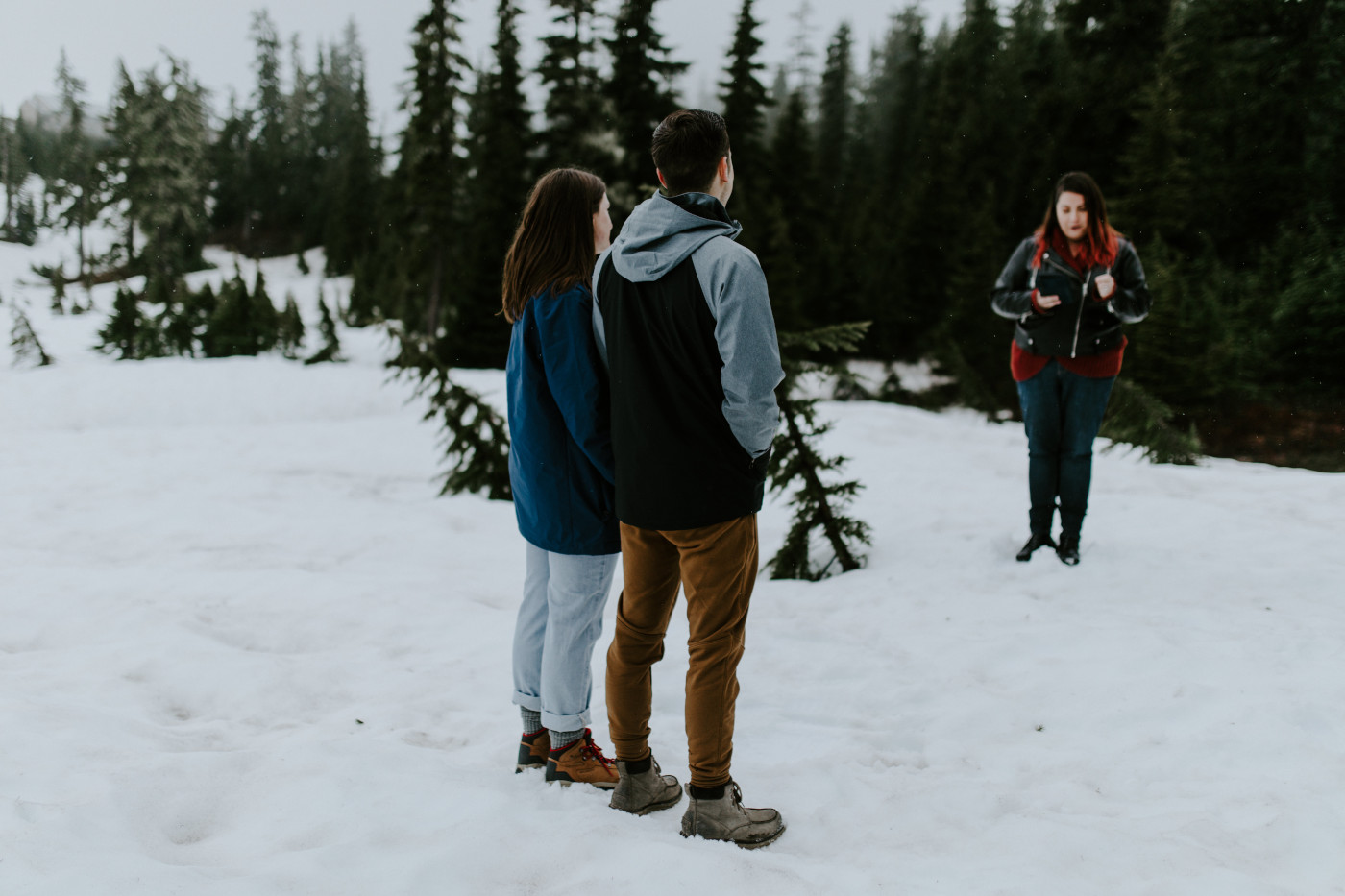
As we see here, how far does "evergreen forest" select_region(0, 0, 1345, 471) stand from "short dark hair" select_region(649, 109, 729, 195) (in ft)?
18.4

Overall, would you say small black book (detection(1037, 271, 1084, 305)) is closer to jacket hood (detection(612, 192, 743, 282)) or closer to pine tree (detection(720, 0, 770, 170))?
jacket hood (detection(612, 192, 743, 282))

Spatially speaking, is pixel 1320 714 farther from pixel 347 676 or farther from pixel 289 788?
pixel 347 676

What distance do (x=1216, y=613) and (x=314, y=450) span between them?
10691 mm

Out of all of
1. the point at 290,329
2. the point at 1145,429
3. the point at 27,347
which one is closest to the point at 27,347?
the point at 27,347

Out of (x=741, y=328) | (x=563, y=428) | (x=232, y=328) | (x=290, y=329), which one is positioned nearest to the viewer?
(x=741, y=328)

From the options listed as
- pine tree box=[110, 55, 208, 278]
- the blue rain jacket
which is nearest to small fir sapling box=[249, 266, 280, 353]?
pine tree box=[110, 55, 208, 278]

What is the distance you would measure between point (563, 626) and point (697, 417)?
96 cm

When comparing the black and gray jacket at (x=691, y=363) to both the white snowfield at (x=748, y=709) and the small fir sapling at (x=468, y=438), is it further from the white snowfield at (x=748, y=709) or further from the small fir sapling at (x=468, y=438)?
the small fir sapling at (x=468, y=438)

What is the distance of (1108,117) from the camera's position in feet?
86.5

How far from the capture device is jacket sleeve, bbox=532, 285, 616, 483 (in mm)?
2643

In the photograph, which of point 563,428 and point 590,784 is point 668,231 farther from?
point 590,784

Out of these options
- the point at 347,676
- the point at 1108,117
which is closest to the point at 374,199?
the point at 1108,117

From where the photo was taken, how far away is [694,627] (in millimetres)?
2555

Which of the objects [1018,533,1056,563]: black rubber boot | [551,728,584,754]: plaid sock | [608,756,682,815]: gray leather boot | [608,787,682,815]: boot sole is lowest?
[608,787,682,815]: boot sole
